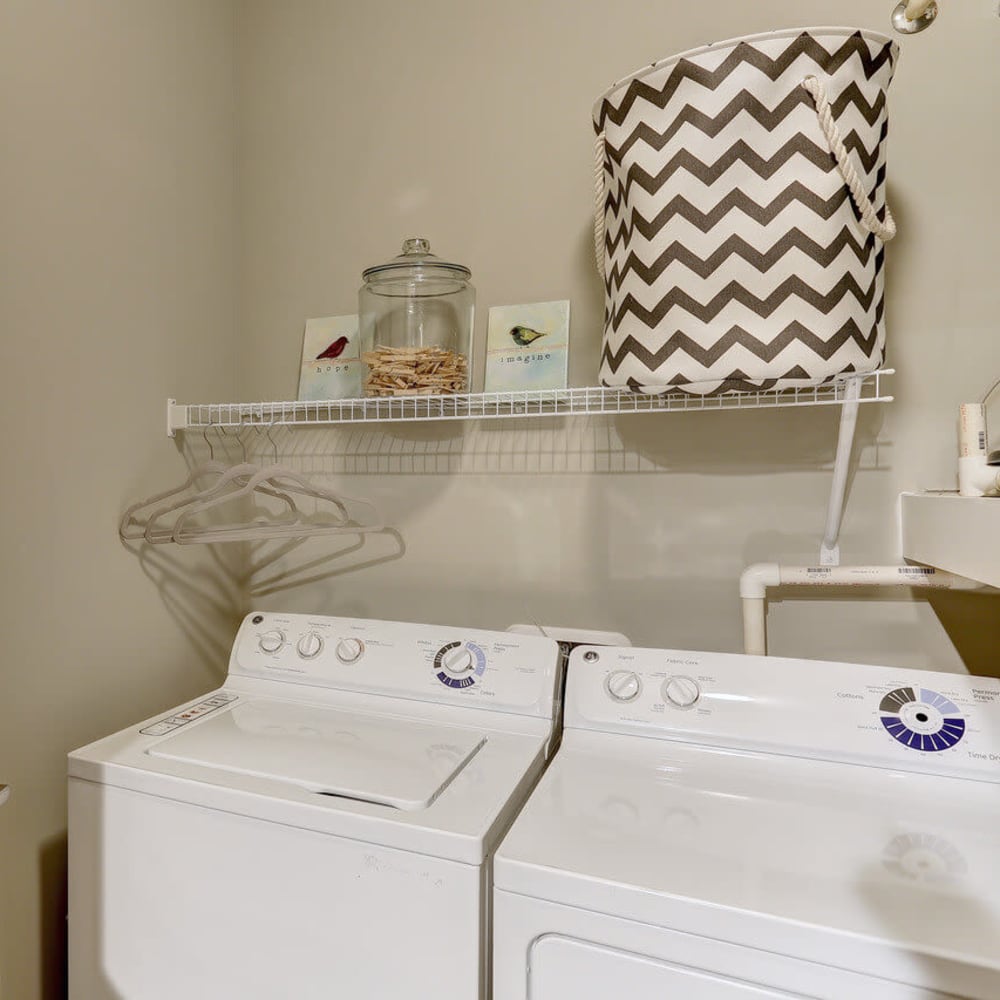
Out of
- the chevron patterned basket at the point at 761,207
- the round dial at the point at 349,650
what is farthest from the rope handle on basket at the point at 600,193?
the round dial at the point at 349,650

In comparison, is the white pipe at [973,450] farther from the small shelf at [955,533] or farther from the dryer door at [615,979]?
the dryer door at [615,979]

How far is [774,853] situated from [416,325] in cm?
106

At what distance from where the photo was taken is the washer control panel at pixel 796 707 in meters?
0.95

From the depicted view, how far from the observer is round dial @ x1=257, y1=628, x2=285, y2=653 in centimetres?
136

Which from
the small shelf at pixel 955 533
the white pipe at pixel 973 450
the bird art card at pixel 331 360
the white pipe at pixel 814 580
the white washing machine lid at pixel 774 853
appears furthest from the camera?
the bird art card at pixel 331 360

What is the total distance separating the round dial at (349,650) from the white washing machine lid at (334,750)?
0.10m

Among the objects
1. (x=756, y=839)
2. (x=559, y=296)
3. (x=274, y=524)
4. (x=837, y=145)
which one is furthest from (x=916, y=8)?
(x=274, y=524)

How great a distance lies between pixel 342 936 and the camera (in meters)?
0.86

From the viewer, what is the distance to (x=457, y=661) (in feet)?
3.99

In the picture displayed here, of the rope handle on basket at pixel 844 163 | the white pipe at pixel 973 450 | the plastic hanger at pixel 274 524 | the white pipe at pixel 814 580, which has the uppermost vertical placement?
the rope handle on basket at pixel 844 163

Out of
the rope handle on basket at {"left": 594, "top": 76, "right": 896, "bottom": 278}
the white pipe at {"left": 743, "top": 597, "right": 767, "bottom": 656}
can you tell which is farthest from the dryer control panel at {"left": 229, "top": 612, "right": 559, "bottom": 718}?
the rope handle on basket at {"left": 594, "top": 76, "right": 896, "bottom": 278}

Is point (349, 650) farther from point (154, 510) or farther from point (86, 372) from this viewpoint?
point (86, 372)

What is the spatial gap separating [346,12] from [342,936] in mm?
1875

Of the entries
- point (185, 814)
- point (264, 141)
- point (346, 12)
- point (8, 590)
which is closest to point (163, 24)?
point (264, 141)
